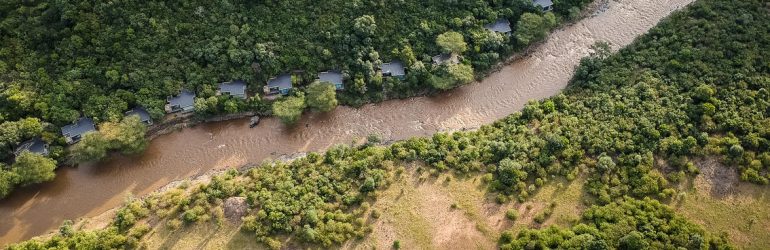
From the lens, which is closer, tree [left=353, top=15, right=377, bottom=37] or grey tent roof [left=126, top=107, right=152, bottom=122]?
grey tent roof [left=126, top=107, right=152, bottom=122]

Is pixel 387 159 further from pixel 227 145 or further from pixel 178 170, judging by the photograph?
pixel 178 170

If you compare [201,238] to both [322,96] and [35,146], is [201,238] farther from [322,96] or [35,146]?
[35,146]

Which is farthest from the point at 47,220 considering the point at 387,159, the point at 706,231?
the point at 706,231

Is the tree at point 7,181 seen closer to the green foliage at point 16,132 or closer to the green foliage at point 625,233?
the green foliage at point 16,132

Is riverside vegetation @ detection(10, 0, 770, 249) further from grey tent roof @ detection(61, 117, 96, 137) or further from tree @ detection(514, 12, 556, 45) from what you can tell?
grey tent roof @ detection(61, 117, 96, 137)

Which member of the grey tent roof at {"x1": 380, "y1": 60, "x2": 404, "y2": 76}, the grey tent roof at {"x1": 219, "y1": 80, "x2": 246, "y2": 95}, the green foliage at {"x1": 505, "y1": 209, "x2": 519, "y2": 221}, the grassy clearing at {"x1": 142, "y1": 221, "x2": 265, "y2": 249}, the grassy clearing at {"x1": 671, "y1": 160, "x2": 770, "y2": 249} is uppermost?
the grey tent roof at {"x1": 219, "y1": 80, "x2": 246, "y2": 95}

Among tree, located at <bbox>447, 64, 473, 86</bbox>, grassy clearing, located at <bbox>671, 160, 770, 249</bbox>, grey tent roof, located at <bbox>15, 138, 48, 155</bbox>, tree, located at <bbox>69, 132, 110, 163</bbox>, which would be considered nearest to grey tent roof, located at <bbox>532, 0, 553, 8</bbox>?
tree, located at <bbox>447, 64, 473, 86</bbox>
